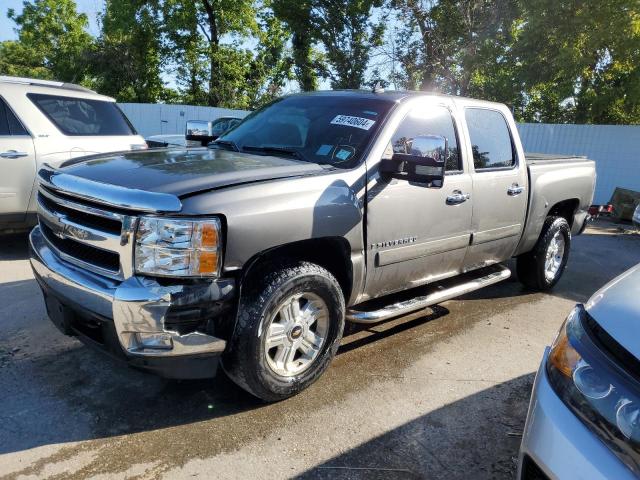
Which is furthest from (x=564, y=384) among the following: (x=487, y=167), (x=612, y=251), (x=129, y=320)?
(x=612, y=251)

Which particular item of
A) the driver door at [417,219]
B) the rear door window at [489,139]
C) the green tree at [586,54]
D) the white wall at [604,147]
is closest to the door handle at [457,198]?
the driver door at [417,219]

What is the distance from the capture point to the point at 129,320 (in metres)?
2.54

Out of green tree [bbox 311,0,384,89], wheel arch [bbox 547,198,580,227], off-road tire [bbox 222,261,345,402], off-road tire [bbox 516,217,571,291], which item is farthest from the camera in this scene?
green tree [bbox 311,0,384,89]

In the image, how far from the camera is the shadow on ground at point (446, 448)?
2648mm

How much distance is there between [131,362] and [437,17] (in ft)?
63.6

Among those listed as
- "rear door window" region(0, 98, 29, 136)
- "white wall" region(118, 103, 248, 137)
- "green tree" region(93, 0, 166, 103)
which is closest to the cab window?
"rear door window" region(0, 98, 29, 136)

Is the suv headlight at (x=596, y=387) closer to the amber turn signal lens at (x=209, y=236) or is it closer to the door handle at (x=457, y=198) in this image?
the amber turn signal lens at (x=209, y=236)

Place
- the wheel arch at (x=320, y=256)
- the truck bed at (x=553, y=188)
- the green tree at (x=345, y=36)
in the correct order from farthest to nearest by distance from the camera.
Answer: the green tree at (x=345, y=36)
the truck bed at (x=553, y=188)
the wheel arch at (x=320, y=256)

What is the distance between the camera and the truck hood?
272cm

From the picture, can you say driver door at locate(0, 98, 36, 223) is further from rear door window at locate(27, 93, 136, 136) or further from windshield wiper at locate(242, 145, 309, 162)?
windshield wiper at locate(242, 145, 309, 162)

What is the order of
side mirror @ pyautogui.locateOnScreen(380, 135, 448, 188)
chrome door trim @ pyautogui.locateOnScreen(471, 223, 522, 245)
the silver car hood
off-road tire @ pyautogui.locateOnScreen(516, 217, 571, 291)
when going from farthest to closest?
off-road tire @ pyautogui.locateOnScreen(516, 217, 571, 291) < chrome door trim @ pyautogui.locateOnScreen(471, 223, 522, 245) < side mirror @ pyautogui.locateOnScreen(380, 135, 448, 188) < the silver car hood

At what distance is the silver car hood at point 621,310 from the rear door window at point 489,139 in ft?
7.95

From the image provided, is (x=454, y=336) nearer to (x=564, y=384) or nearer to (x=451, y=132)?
(x=451, y=132)

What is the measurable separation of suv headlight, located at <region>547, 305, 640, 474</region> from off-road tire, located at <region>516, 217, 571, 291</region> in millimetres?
3740
